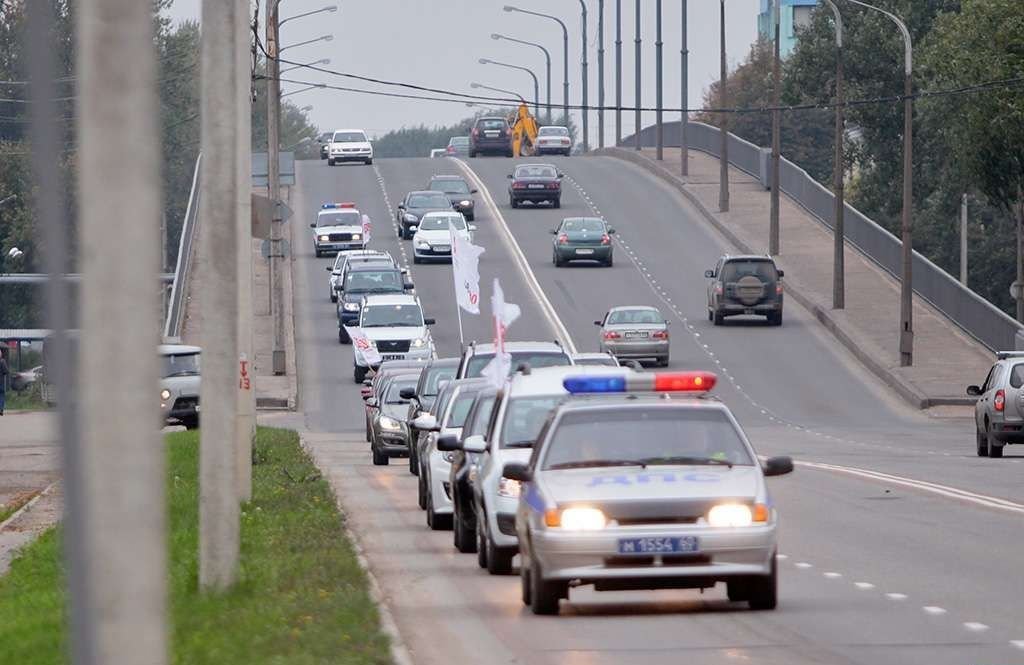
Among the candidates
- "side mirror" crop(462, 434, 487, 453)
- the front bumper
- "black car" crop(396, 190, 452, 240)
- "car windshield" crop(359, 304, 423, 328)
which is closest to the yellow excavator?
"black car" crop(396, 190, 452, 240)

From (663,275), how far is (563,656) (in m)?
54.6

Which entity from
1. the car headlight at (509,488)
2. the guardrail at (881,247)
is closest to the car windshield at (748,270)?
the guardrail at (881,247)

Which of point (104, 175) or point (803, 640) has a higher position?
point (104, 175)

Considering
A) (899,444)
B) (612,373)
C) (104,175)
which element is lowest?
(899,444)

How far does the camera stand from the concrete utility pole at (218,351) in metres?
13.2

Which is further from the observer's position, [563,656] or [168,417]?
[168,417]

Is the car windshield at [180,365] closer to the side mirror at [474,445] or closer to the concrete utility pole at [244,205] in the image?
the concrete utility pole at [244,205]

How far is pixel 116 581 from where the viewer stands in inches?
221

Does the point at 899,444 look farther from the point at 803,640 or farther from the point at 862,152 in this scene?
the point at 862,152

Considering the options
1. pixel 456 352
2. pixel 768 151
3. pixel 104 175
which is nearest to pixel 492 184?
pixel 768 151

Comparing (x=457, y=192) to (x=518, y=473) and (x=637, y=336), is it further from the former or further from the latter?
(x=518, y=473)

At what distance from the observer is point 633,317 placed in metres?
51.2

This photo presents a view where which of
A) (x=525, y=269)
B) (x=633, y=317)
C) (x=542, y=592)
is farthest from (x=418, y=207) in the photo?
(x=542, y=592)

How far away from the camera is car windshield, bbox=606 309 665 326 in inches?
2007
